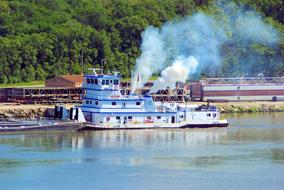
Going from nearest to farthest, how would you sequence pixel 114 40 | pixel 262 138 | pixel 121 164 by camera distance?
pixel 121 164 < pixel 262 138 < pixel 114 40

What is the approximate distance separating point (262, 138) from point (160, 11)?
3683 centimetres

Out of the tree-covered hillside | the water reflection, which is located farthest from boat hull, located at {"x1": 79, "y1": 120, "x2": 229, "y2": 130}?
the tree-covered hillside

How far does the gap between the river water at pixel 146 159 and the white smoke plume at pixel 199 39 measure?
7.17 metres

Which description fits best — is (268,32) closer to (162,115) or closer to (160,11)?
(160,11)

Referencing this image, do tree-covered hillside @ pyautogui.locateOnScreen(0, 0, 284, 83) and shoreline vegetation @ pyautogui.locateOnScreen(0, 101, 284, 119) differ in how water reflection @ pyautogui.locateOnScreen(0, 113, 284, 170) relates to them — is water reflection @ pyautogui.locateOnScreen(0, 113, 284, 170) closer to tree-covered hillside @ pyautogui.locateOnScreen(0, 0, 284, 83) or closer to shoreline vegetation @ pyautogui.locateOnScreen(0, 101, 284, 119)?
shoreline vegetation @ pyautogui.locateOnScreen(0, 101, 284, 119)

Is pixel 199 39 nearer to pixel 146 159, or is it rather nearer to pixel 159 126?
pixel 159 126

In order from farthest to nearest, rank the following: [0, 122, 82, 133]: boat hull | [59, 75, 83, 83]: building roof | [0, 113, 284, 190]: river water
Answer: [59, 75, 83, 83]: building roof, [0, 122, 82, 133]: boat hull, [0, 113, 284, 190]: river water

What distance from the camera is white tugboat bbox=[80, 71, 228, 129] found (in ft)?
200

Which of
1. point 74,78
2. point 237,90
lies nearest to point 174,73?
point 74,78

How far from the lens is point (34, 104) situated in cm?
7131

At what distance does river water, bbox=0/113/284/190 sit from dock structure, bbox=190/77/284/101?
17.9 meters

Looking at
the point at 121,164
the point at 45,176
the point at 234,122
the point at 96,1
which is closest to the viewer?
the point at 45,176

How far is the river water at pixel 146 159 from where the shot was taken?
1716 inches

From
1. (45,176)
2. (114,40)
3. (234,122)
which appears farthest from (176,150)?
(114,40)
